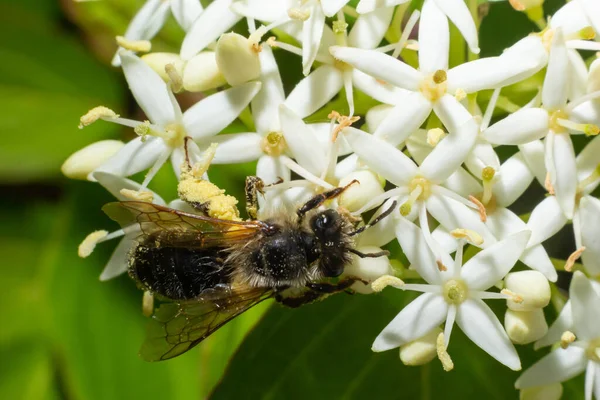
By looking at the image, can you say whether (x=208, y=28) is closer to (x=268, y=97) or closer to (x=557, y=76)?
(x=268, y=97)

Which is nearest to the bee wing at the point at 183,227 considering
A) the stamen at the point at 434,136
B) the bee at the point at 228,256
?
the bee at the point at 228,256

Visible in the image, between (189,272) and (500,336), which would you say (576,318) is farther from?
(189,272)

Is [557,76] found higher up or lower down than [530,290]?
higher up

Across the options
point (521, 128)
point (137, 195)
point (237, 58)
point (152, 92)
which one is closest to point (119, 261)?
point (137, 195)

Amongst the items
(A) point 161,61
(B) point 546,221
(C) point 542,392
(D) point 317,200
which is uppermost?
(A) point 161,61

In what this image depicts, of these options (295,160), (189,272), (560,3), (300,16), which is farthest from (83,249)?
(560,3)

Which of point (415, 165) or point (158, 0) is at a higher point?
point (158, 0)

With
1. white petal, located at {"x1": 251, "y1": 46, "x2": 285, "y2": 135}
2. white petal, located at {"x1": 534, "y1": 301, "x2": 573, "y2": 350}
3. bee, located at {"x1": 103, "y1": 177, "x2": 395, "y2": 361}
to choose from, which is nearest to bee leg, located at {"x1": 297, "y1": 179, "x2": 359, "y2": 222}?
bee, located at {"x1": 103, "y1": 177, "x2": 395, "y2": 361}

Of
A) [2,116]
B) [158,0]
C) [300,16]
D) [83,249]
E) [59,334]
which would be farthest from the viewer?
[2,116]
